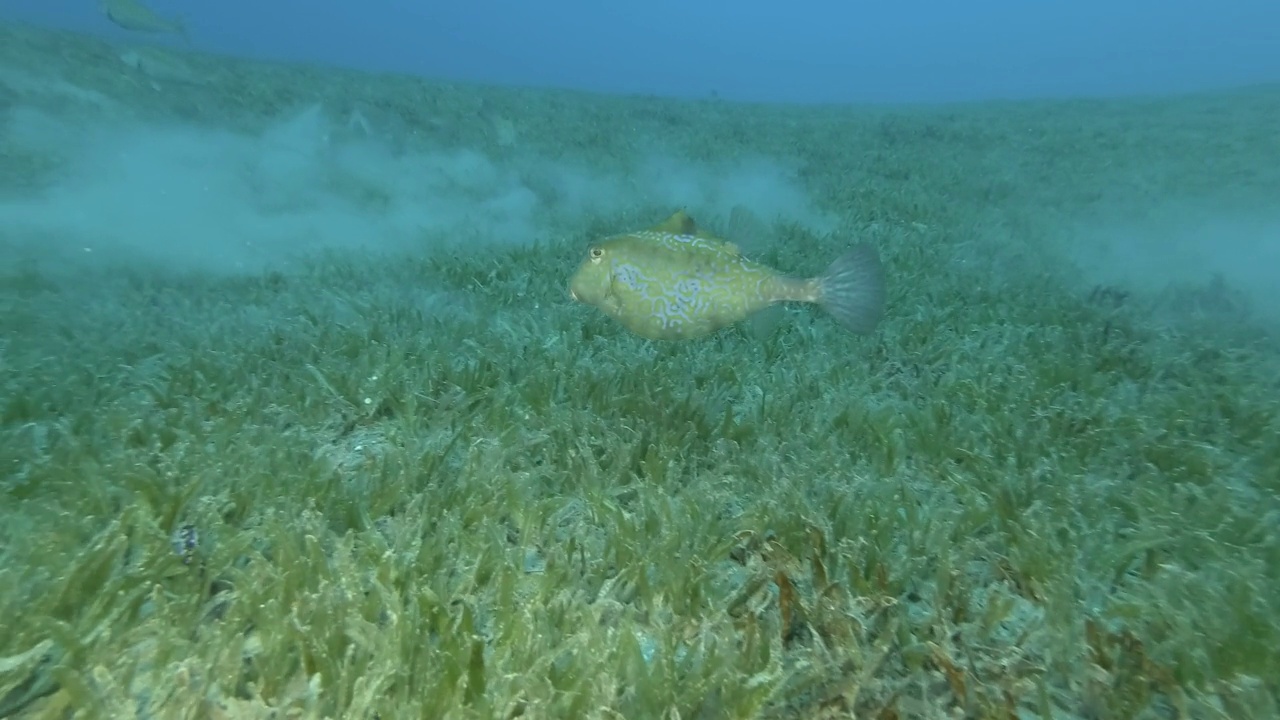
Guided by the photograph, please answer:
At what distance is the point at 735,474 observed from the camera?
4.39m

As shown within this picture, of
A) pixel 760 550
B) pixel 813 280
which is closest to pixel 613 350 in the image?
pixel 813 280

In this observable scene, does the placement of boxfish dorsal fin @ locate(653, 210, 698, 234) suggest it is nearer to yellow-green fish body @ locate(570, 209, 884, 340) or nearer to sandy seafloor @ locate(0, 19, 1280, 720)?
yellow-green fish body @ locate(570, 209, 884, 340)

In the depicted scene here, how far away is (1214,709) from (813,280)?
2684 millimetres

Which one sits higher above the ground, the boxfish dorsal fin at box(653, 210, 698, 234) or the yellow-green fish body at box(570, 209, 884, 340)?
the boxfish dorsal fin at box(653, 210, 698, 234)

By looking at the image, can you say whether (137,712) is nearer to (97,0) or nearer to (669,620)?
(669,620)

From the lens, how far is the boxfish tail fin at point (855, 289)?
4539mm

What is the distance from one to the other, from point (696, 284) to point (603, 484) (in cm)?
127

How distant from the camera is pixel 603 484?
4.16 metres

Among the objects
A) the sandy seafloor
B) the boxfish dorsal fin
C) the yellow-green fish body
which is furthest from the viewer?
the boxfish dorsal fin

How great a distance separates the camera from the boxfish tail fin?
4.54 m

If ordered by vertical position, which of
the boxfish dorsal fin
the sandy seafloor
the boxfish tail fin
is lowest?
the sandy seafloor

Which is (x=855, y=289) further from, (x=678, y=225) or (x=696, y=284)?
(x=678, y=225)

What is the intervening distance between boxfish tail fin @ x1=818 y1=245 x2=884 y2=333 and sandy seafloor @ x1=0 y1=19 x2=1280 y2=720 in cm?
52

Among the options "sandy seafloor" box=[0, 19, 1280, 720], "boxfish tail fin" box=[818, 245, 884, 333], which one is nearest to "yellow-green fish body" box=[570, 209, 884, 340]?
"boxfish tail fin" box=[818, 245, 884, 333]
